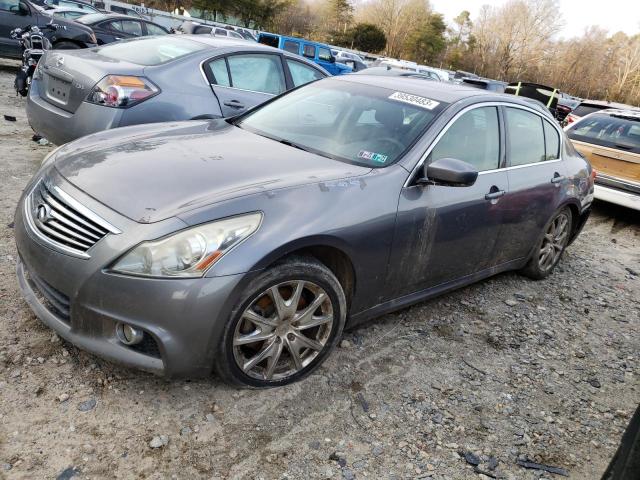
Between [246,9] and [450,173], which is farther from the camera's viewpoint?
[246,9]

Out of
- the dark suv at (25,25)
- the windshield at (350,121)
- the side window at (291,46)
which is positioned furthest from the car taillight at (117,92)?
the side window at (291,46)

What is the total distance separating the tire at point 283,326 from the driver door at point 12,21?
34.7ft

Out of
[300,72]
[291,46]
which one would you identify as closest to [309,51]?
[291,46]

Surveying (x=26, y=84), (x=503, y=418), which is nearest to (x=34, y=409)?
(x=503, y=418)

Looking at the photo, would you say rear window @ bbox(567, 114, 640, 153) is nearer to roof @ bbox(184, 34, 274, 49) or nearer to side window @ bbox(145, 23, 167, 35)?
roof @ bbox(184, 34, 274, 49)

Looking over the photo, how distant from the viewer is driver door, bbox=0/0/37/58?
10516 mm

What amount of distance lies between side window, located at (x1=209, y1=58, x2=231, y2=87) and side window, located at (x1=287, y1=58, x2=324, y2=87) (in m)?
0.99

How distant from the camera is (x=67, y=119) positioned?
15.3 ft

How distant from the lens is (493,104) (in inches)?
148

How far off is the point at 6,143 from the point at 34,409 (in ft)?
15.8

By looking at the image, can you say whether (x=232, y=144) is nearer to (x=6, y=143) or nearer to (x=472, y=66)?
(x=6, y=143)

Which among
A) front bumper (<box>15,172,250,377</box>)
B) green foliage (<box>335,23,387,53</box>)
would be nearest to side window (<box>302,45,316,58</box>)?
front bumper (<box>15,172,250,377</box>)

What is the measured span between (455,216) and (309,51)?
1792cm

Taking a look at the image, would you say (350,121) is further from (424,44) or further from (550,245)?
(424,44)
